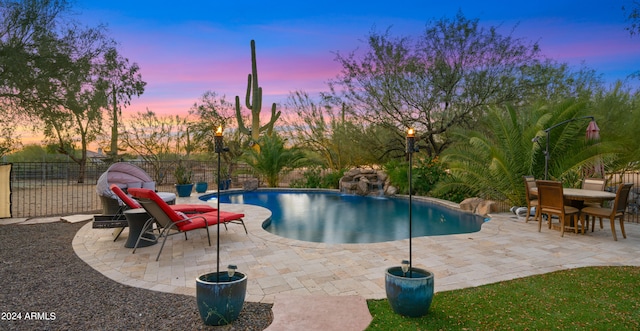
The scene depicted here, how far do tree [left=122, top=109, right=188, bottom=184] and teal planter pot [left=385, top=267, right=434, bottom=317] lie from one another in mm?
16730

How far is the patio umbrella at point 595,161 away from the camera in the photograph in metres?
7.23

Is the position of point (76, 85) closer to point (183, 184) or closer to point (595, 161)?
point (183, 184)

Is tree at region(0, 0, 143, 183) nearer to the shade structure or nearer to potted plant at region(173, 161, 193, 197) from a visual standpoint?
the shade structure

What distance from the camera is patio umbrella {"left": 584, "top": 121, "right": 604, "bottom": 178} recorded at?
23.7 feet

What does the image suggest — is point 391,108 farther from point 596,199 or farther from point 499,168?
point 596,199

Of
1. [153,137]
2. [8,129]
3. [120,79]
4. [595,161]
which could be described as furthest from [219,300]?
[153,137]

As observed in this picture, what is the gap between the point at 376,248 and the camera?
17.7 feet

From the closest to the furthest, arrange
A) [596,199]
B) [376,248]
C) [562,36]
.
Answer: [376,248]
[596,199]
[562,36]

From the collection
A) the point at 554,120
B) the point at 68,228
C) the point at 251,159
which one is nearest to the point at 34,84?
the point at 68,228

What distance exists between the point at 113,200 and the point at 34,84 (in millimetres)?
3118

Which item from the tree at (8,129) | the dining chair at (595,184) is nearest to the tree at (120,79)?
the tree at (8,129)

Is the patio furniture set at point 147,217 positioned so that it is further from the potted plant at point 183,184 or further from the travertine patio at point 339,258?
the potted plant at point 183,184

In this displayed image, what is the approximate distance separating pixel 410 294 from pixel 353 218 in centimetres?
667

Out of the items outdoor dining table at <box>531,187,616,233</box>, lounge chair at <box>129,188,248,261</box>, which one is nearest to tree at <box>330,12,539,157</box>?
outdoor dining table at <box>531,187,616,233</box>
